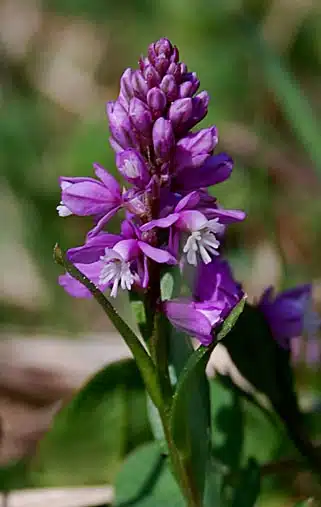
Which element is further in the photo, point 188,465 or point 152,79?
point 188,465

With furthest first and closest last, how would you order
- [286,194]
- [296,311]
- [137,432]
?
1. [286,194]
2. [137,432]
3. [296,311]

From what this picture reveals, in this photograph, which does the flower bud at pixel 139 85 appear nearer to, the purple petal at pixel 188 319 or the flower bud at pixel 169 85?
the flower bud at pixel 169 85

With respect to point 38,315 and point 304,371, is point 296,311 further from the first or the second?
point 38,315

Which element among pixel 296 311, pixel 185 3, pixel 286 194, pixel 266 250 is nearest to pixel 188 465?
pixel 296 311

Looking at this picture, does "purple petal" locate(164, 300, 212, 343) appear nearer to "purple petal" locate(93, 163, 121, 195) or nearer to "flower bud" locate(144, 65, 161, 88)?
"purple petal" locate(93, 163, 121, 195)

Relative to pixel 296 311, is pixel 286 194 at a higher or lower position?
higher

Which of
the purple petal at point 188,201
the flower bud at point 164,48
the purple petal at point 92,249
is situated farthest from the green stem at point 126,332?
the flower bud at point 164,48
